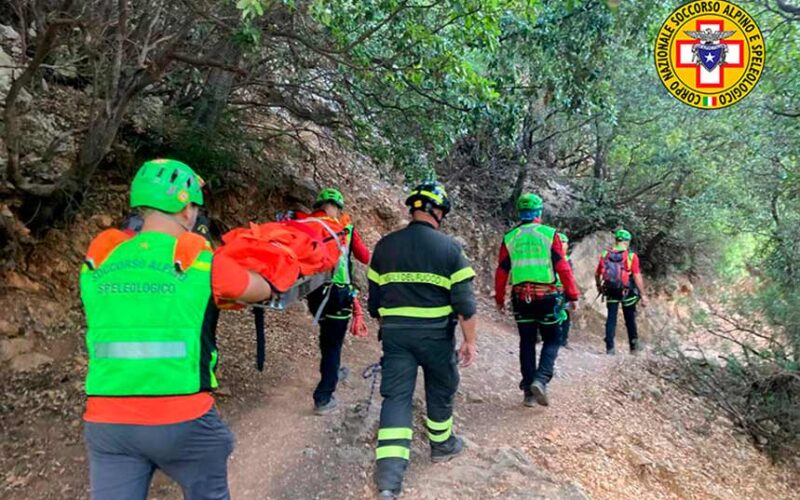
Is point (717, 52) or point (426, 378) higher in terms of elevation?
point (717, 52)

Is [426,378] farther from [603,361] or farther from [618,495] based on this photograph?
[603,361]

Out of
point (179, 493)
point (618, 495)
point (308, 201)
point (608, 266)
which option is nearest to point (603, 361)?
point (608, 266)

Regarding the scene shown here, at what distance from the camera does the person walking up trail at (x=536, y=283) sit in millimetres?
5297

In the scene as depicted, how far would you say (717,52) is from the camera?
7492 mm

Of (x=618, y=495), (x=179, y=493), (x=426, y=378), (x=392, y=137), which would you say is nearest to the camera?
(x=179, y=493)

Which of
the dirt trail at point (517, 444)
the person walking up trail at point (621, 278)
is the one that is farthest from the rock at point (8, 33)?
the person walking up trail at point (621, 278)

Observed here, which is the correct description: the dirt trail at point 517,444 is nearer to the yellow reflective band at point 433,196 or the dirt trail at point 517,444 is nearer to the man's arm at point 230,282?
the yellow reflective band at point 433,196

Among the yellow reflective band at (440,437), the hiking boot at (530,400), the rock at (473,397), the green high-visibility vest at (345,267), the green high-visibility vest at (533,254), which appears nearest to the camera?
the yellow reflective band at (440,437)

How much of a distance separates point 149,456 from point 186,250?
83 centimetres

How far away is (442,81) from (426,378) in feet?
9.06

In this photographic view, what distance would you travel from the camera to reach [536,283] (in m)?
5.34

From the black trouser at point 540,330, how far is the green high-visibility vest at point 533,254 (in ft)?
0.67

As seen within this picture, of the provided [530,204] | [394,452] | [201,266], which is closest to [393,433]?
[394,452]

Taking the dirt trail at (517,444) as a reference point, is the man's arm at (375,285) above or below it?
above
